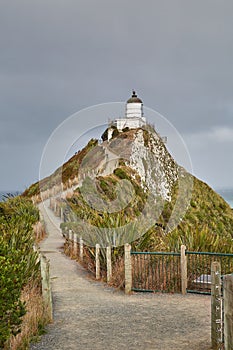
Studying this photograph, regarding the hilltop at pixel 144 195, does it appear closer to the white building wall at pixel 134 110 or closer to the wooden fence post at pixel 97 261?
the wooden fence post at pixel 97 261

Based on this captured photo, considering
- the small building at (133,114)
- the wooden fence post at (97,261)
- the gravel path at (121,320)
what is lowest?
the gravel path at (121,320)

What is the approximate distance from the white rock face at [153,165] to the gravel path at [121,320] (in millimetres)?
42476

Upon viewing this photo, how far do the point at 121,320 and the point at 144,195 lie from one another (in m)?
43.8

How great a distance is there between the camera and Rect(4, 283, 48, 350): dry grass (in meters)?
6.92

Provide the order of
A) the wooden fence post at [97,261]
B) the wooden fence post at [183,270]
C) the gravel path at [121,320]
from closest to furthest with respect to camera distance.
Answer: the gravel path at [121,320] < the wooden fence post at [183,270] < the wooden fence post at [97,261]

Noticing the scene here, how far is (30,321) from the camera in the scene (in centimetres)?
779

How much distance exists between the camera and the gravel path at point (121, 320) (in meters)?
7.33

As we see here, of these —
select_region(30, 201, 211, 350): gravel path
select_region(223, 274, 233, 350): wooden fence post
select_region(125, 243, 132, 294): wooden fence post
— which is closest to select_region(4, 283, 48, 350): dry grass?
select_region(30, 201, 211, 350): gravel path

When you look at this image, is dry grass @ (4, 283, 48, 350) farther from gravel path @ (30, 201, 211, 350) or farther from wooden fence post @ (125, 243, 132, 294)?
wooden fence post @ (125, 243, 132, 294)

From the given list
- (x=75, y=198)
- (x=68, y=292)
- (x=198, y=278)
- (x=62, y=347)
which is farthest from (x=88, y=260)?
(x=75, y=198)

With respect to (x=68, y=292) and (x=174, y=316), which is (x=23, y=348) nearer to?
(x=174, y=316)

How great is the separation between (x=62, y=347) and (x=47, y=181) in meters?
35.0

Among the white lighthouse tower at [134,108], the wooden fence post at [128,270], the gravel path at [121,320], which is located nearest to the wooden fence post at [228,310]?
the gravel path at [121,320]

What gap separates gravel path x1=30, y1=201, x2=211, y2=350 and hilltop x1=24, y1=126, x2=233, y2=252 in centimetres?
270
